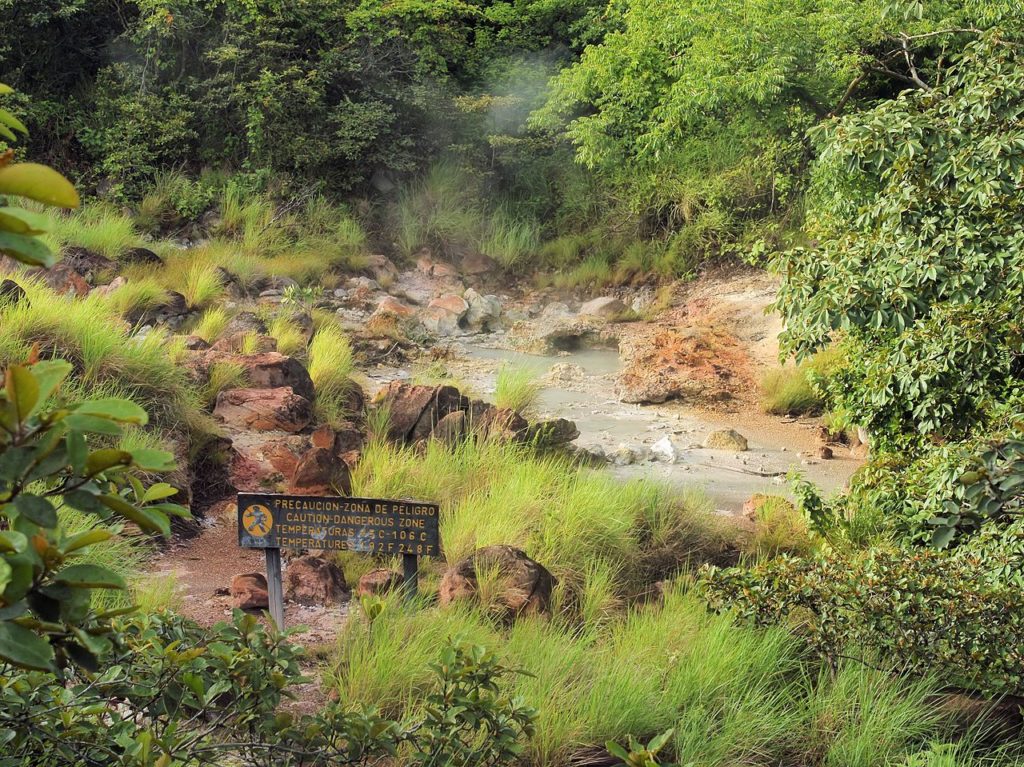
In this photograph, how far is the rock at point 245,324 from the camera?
10164mm

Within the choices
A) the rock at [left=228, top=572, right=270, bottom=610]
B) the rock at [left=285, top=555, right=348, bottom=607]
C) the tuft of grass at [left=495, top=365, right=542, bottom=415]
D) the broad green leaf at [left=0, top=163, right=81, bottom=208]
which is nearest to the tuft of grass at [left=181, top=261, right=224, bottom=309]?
the tuft of grass at [left=495, top=365, right=542, bottom=415]

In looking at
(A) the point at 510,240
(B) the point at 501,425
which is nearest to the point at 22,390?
(B) the point at 501,425

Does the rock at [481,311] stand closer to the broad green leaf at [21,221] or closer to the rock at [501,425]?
the rock at [501,425]

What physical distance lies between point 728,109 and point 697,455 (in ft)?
17.9

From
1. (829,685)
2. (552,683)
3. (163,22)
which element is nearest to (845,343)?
(829,685)

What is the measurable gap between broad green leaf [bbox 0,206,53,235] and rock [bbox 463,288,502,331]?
12807 mm

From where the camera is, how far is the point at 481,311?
47.3ft

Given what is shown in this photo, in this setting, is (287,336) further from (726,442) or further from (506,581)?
(506,581)

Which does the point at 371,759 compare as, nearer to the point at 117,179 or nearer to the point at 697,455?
the point at 697,455

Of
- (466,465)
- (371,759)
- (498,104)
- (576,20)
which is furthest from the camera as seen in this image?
(576,20)

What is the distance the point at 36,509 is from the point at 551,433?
6.60m

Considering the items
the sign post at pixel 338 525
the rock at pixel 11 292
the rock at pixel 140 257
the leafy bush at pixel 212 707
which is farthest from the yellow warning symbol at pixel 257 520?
the rock at pixel 140 257

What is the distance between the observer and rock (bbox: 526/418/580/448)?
7.71 m

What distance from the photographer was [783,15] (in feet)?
38.7
